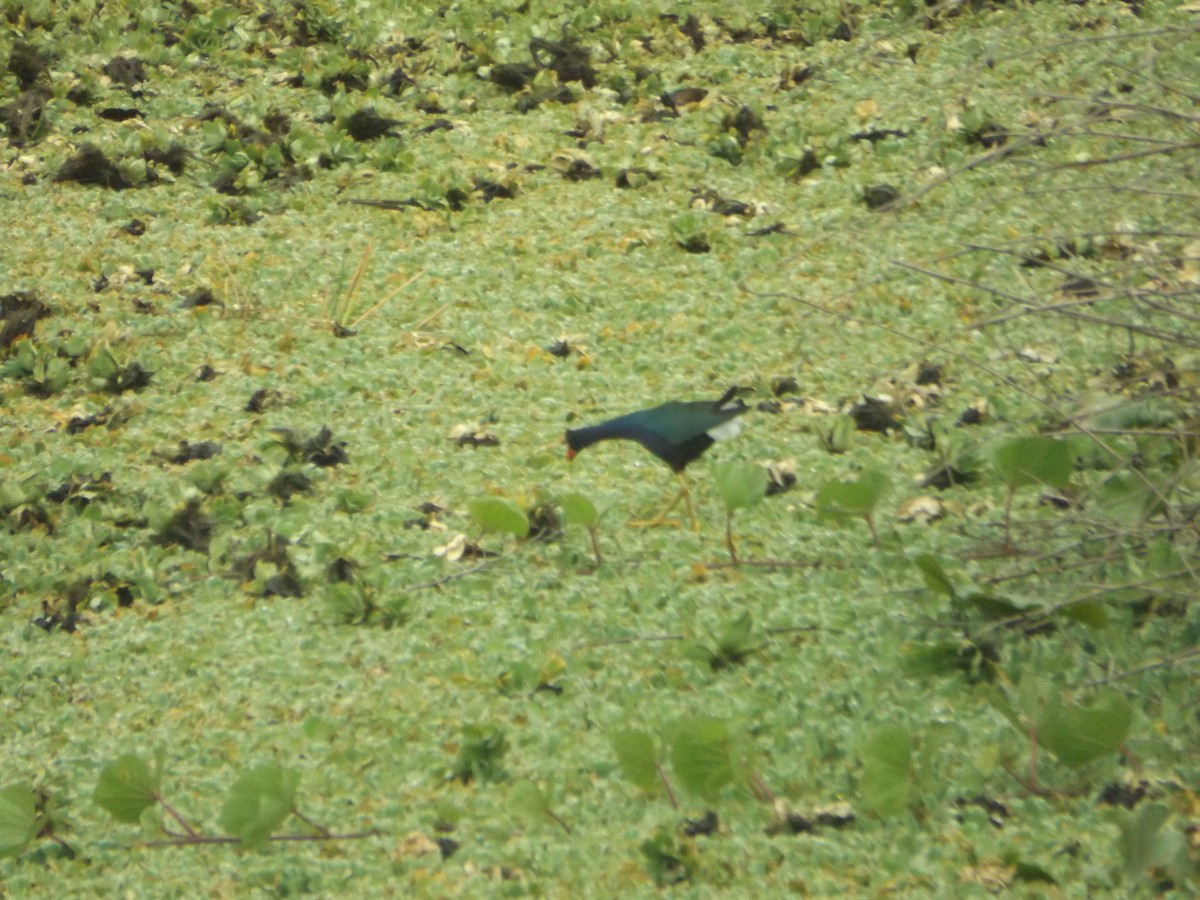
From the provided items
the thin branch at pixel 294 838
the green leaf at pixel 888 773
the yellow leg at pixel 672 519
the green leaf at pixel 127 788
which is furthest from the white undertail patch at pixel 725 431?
the green leaf at pixel 127 788

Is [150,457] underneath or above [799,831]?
underneath

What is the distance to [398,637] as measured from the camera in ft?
9.63

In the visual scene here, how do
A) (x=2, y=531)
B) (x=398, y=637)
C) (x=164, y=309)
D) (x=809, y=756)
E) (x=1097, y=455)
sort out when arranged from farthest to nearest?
(x=164, y=309) < (x=2, y=531) < (x=1097, y=455) < (x=398, y=637) < (x=809, y=756)

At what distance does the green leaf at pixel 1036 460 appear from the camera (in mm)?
2678

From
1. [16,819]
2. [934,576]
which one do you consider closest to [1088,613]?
[934,576]

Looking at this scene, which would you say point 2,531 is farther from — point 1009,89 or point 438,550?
point 1009,89

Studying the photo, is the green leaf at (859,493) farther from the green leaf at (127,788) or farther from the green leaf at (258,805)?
the green leaf at (127,788)

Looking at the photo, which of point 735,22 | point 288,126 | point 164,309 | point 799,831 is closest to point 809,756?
point 799,831

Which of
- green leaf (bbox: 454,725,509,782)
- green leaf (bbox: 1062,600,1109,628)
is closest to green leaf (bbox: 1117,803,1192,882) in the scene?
green leaf (bbox: 1062,600,1109,628)

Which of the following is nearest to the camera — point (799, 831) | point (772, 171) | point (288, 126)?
point (799, 831)

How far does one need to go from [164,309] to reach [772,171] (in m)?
2.01

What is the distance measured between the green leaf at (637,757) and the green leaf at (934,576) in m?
0.63

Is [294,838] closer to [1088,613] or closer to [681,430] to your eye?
[681,430]

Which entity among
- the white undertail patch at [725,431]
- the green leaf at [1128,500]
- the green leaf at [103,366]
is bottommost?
the green leaf at [103,366]
